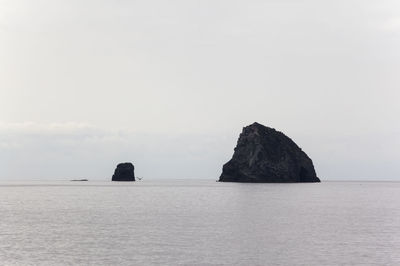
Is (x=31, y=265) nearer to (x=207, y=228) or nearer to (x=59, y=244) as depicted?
(x=59, y=244)

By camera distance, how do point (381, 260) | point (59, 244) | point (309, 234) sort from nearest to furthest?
point (381, 260)
point (59, 244)
point (309, 234)

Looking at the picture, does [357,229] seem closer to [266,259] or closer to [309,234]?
[309,234]

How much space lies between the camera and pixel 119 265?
46500 mm

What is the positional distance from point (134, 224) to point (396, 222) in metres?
40.9

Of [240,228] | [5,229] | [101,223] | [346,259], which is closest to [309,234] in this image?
[240,228]

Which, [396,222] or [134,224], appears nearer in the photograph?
[134,224]

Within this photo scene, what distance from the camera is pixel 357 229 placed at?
74.5 meters

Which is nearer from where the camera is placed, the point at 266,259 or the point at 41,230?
the point at 266,259

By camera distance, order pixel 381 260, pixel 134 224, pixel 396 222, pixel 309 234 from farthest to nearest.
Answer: pixel 396 222
pixel 134 224
pixel 309 234
pixel 381 260

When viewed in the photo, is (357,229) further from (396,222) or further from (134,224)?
(134,224)

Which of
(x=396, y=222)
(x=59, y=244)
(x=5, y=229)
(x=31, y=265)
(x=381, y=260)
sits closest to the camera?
(x=31, y=265)

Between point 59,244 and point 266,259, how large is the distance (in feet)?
74.3

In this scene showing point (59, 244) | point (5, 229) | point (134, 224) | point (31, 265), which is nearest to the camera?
point (31, 265)

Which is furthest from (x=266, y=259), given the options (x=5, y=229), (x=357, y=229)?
(x=5, y=229)
